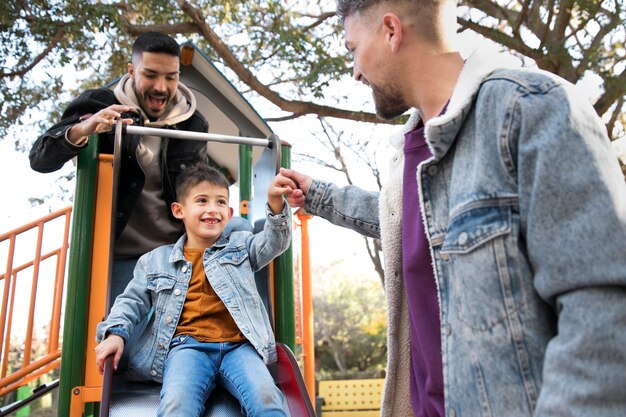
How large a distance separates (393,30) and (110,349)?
1738 millimetres

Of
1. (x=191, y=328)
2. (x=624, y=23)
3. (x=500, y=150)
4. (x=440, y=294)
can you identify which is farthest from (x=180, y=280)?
(x=624, y=23)

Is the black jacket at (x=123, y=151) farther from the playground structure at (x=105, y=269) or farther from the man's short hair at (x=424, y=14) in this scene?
the man's short hair at (x=424, y=14)

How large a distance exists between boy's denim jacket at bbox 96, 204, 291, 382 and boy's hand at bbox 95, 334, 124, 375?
35 mm

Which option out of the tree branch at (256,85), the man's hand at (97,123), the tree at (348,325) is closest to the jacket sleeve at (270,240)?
the man's hand at (97,123)

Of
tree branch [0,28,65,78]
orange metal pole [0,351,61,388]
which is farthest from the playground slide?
tree branch [0,28,65,78]

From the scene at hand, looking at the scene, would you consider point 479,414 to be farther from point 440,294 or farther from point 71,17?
point 71,17

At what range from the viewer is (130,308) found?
2619 mm

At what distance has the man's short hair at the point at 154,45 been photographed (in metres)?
3.34

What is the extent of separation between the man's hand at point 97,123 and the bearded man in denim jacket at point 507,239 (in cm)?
177

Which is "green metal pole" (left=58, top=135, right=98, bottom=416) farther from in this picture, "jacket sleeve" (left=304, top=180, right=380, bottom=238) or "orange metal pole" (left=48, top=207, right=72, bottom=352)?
"orange metal pole" (left=48, top=207, right=72, bottom=352)

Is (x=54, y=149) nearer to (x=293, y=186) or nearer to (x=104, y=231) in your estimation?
(x=104, y=231)

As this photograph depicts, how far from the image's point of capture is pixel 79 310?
9.80ft

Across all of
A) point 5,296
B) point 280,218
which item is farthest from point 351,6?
point 5,296

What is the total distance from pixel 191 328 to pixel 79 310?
0.73 m
